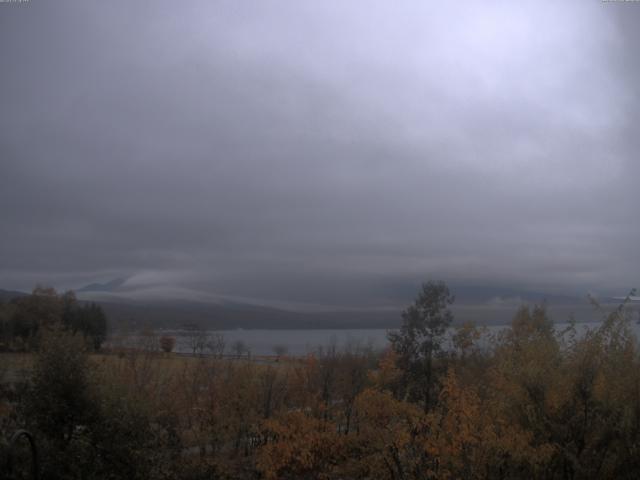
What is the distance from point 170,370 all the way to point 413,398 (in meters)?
11.4

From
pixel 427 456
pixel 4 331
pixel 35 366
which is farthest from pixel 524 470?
pixel 4 331

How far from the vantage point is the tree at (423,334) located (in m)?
27.5

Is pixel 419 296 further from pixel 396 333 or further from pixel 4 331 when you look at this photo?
pixel 4 331

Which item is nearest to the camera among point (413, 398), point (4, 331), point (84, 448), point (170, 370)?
point (84, 448)

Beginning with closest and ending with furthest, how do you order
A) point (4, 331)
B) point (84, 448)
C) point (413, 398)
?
point (84, 448) < point (413, 398) < point (4, 331)

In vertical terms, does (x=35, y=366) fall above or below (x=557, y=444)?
above

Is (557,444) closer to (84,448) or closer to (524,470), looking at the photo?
(524,470)

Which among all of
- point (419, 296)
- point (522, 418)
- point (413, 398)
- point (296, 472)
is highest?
point (419, 296)

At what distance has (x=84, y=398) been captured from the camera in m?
14.6

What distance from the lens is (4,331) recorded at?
1687 inches

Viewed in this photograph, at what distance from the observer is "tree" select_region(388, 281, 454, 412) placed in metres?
27.5

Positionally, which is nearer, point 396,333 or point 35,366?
point 35,366

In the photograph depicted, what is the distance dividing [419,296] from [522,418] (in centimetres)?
1633

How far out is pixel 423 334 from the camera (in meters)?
28.1
